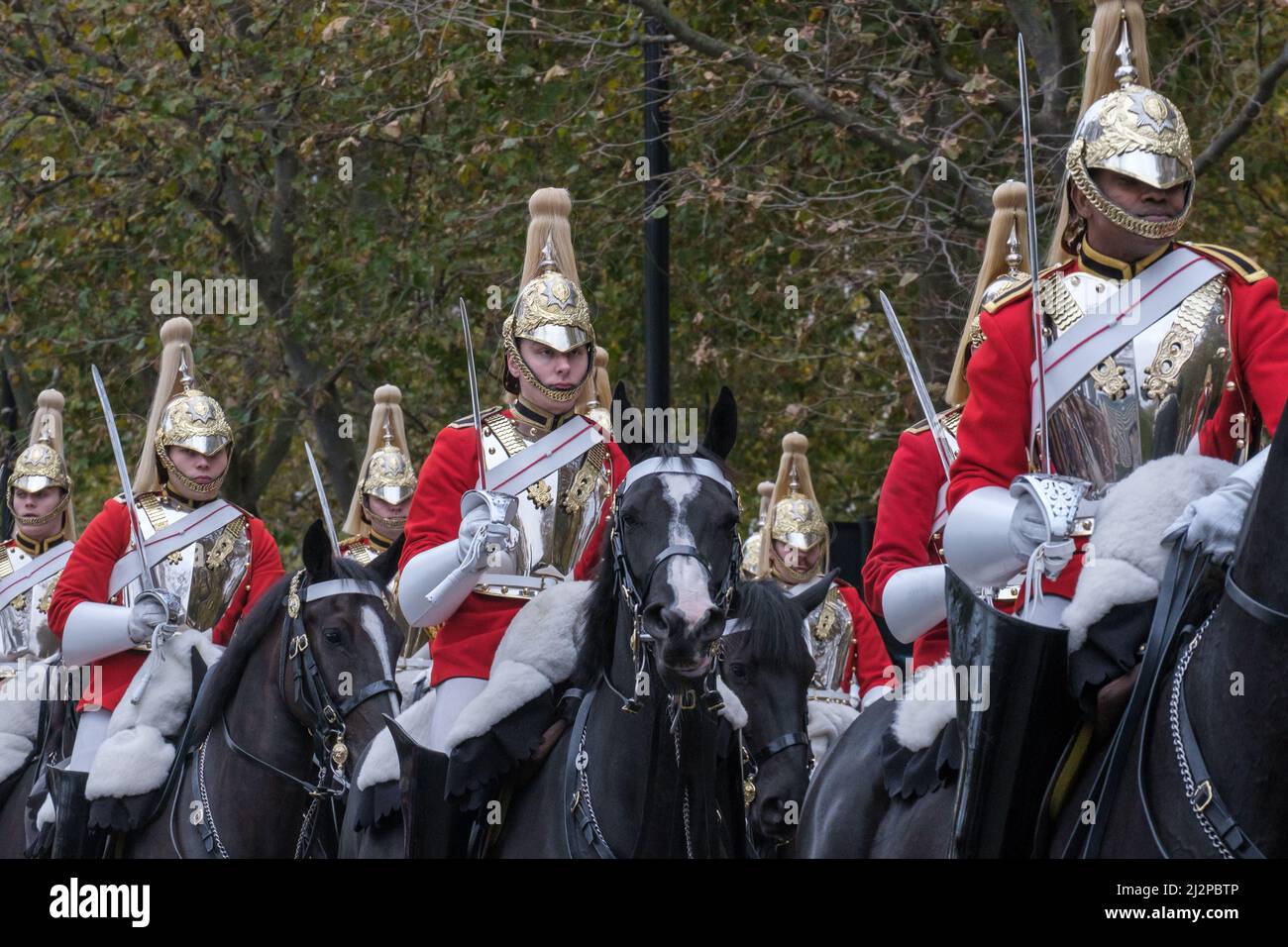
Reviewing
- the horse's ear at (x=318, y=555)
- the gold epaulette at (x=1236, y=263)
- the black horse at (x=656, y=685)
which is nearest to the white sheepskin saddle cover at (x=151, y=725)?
the horse's ear at (x=318, y=555)

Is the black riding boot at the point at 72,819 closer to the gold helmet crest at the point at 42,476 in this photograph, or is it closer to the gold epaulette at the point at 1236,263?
the gold helmet crest at the point at 42,476

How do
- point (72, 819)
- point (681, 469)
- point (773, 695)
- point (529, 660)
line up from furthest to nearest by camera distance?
point (72, 819)
point (773, 695)
point (529, 660)
point (681, 469)

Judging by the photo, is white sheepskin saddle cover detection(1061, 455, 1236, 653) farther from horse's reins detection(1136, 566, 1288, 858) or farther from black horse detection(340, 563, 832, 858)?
black horse detection(340, 563, 832, 858)

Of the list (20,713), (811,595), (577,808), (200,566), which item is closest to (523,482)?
(577,808)

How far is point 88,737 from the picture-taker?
9508 millimetres

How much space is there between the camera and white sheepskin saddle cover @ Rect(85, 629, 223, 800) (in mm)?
8523

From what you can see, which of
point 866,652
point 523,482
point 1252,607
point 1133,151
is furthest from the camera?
point 866,652

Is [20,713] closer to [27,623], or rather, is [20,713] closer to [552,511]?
[27,623]

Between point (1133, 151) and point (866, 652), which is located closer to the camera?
point (1133, 151)

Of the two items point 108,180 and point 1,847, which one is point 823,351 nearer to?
point 108,180

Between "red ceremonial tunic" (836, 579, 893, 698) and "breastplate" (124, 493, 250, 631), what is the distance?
3.38m

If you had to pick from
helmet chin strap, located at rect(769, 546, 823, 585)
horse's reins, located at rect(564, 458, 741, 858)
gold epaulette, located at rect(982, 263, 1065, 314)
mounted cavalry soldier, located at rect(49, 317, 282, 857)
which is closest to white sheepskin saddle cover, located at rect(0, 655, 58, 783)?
mounted cavalry soldier, located at rect(49, 317, 282, 857)

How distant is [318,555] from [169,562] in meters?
1.69

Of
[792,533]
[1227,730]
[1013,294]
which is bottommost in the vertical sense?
[1227,730]
